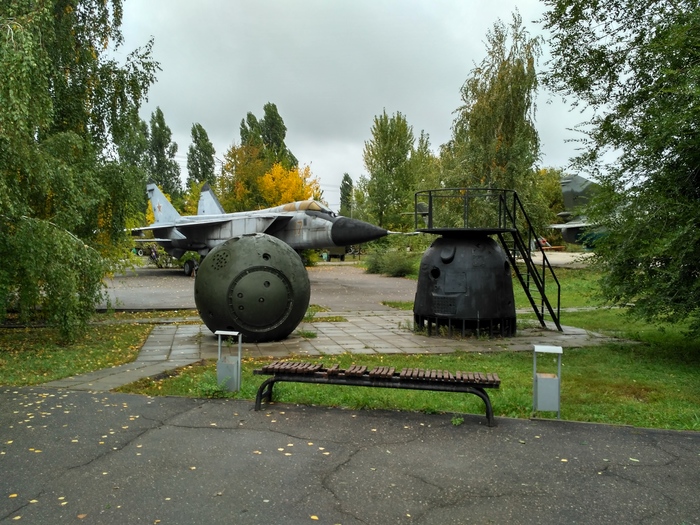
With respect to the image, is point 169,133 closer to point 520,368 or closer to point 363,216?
point 363,216

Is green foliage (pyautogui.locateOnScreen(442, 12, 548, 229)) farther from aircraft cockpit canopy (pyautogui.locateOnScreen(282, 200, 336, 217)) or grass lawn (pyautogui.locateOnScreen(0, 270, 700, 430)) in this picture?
grass lawn (pyautogui.locateOnScreen(0, 270, 700, 430))

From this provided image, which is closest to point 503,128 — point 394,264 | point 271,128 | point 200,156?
point 394,264

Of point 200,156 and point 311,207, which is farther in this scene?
point 200,156

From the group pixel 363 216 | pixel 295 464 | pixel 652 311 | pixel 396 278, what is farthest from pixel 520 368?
pixel 363 216

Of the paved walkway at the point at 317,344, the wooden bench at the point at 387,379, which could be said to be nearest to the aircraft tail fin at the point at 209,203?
the paved walkway at the point at 317,344

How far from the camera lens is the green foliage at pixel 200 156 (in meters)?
64.1

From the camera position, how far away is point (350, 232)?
2603 centimetres

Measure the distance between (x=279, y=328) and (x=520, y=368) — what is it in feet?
14.3

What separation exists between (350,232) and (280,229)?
3844 millimetres

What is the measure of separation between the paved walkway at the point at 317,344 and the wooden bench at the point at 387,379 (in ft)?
7.85

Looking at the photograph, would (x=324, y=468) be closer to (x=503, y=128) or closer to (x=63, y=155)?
(x=63, y=155)

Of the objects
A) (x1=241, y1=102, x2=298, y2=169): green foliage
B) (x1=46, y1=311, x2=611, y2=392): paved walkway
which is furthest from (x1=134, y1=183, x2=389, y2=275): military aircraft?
(x1=241, y1=102, x2=298, y2=169): green foliage

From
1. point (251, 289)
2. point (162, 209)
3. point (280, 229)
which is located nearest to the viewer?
point (251, 289)

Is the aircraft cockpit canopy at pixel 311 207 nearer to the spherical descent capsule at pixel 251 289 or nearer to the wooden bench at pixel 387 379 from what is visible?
the spherical descent capsule at pixel 251 289
